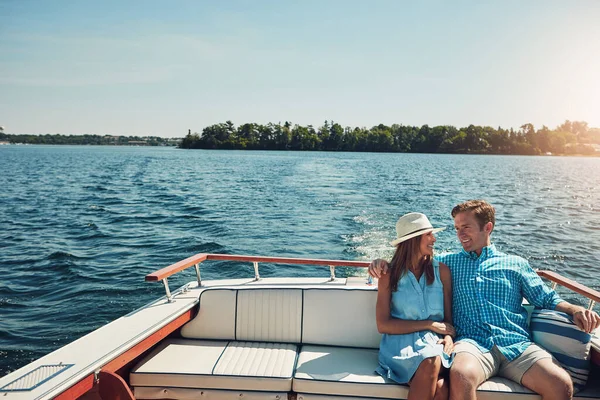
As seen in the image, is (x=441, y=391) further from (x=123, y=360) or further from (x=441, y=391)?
(x=123, y=360)

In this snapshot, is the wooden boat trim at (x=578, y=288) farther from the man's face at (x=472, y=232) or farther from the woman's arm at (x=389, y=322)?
the woman's arm at (x=389, y=322)

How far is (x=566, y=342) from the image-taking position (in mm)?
2707

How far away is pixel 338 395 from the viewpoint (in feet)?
8.82

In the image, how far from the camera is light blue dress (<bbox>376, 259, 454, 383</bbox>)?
2576 mm

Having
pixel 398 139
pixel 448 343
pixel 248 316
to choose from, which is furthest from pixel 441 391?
pixel 398 139

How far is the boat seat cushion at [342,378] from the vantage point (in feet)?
8.65

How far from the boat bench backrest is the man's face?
767mm

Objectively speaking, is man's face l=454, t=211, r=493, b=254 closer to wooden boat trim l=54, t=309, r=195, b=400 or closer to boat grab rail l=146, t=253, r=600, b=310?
boat grab rail l=146, t=253, r=600, b=310

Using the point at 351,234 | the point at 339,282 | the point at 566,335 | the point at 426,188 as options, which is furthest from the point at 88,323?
the point at 426,188

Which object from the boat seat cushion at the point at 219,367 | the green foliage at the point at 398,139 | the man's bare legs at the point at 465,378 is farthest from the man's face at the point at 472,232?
the green foliage at the point at 398,139

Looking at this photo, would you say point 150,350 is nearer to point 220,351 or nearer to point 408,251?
point 220,351

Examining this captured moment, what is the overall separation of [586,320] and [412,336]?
1.01 m

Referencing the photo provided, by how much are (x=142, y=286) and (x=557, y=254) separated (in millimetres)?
8881

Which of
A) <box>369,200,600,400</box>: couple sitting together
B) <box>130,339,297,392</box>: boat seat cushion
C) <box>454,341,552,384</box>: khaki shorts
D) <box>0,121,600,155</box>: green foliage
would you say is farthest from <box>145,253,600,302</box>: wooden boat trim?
<box>0,121,600,155</box>: green foliage
